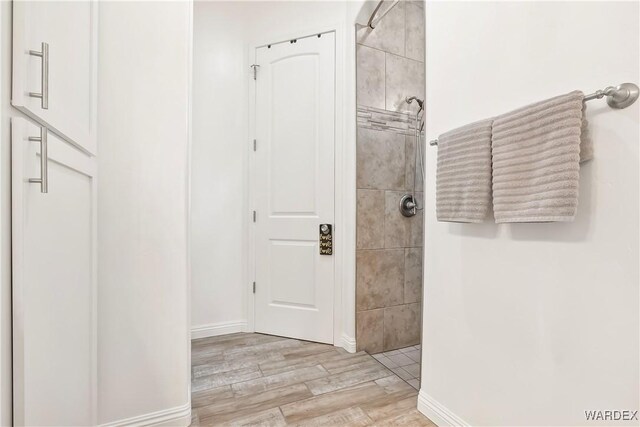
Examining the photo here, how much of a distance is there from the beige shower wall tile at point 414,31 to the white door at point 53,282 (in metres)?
2.28

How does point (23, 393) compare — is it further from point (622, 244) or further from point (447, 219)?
point (622, 244)

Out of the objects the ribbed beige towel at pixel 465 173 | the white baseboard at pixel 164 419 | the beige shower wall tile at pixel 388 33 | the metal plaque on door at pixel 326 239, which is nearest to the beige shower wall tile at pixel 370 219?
the metal plaque on door at pixel 326 239

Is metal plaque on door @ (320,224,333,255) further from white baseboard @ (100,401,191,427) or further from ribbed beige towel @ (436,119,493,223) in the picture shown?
white baseboard @ (100,401,191,427)

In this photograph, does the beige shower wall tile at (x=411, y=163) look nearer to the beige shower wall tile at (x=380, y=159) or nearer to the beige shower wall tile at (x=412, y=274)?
the beige shower wall tile at (x=380, y=159)

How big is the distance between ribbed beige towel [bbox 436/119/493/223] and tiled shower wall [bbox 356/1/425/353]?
93cm

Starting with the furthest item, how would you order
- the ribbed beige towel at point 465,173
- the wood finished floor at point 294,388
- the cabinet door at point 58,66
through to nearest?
1. the wood finished floor at point 294,388
2. the ribbed beige towel at point 465,173
3. the cabinet door at point 58,66

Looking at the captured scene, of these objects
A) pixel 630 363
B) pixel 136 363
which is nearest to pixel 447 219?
pixel 630 363

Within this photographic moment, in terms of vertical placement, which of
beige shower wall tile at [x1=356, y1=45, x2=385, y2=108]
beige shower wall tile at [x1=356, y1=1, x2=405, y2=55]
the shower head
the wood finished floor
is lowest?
the wood finished floor

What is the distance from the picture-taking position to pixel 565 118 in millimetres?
877

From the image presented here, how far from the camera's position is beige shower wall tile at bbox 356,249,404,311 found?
7.31 feet

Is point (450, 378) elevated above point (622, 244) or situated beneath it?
situated beneath

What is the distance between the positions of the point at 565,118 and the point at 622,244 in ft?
1.23

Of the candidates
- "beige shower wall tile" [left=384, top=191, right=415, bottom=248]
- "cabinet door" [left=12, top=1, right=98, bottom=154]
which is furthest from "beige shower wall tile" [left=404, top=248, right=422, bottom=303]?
"cabinet door" [left=12, top=1, right=98, bottom=154]

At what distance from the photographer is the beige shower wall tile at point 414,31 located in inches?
94.2
